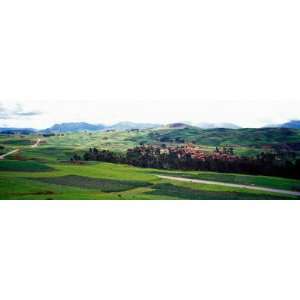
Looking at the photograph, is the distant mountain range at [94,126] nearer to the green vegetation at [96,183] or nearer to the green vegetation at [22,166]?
the green vegetation at [22,166]

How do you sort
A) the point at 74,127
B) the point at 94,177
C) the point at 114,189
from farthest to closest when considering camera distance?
the point at 74,127
the point at 94,177
the point at 114,189

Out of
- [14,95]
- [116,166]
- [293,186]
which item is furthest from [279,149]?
[14,95]

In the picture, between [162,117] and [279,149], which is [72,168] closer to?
[162,117]

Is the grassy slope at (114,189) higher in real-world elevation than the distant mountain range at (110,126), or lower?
lower

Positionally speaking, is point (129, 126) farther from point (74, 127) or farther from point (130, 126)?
point (74, 127)

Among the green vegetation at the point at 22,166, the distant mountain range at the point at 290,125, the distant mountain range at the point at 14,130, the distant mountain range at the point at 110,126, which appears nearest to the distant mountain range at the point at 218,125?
the distant mountain range at the point at 110,126

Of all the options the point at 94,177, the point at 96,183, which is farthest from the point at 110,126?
the point at 96,183

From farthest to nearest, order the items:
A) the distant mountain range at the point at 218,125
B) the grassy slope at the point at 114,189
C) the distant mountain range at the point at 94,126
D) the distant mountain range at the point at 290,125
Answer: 1. the distant mountain range at the point at 94,126
2. the distant mountain range at the point at 218,125
3. the distant mountain range at the point at 290,125
4. the grassy slope at the point at 114,189

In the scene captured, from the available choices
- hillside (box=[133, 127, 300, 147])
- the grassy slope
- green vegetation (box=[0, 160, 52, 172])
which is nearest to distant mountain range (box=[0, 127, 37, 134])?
green vegetation (box=[0, 160, 52, 172])
